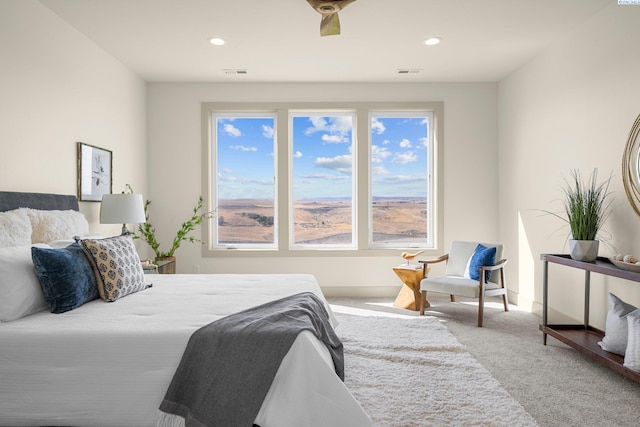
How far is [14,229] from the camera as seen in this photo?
2678 mm

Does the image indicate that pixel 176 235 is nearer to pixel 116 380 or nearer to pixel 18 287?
pixel 18 287

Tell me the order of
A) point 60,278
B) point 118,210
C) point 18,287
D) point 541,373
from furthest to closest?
point 118,210, point 541,373, point 60,278, point 18,287

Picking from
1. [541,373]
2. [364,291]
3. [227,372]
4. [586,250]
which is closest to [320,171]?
[364,291]

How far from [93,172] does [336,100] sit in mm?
3090

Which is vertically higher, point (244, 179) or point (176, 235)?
point (244, 179)

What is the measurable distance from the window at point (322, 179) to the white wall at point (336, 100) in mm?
211

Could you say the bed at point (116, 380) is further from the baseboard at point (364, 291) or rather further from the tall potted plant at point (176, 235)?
the baseboard at point (364, 291)

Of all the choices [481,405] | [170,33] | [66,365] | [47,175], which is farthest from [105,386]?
[170,33]

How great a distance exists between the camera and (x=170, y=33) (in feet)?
13.2

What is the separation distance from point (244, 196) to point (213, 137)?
3.01 ft

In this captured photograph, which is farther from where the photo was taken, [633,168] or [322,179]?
[322,179]

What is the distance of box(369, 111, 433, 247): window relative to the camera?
18.9 ft

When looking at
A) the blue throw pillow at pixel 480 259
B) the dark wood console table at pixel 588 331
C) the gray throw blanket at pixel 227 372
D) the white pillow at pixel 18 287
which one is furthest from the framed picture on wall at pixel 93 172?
the dark wood console table at pixel 588 331

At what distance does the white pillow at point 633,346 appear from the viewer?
102 inches
